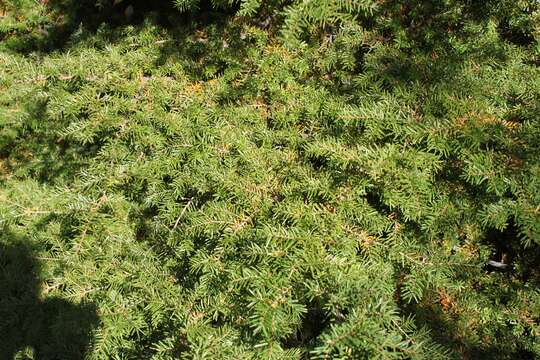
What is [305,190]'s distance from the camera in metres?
1.27

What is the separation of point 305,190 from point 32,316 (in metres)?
1.50

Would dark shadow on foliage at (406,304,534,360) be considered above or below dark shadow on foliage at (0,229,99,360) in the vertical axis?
above

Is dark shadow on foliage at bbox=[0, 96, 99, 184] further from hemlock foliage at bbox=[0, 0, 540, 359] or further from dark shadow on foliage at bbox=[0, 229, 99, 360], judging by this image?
hemlock foliage at bbox=[0, 0, 540, 359]

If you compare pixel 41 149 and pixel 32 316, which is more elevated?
pixel 41 149

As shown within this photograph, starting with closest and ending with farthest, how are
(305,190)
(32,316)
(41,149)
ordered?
1. (305,190)
2. (32,316)
3. (41,149)

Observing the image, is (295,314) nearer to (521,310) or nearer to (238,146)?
(238,146)

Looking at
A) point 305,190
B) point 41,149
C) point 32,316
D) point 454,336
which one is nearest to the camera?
point 305,190

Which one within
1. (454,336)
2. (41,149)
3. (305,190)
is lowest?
(41,149)

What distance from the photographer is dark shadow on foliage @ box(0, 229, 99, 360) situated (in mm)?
1663

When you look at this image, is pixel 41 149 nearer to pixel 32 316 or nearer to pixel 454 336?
pixel 32 316

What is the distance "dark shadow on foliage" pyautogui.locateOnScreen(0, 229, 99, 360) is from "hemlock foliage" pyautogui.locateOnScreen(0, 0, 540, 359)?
15 millimetres

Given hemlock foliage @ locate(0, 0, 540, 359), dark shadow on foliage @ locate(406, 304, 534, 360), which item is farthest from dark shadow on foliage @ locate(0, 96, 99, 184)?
dark shadow on foliage @ locate(406, 304, 534, 360)

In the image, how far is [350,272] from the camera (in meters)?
1.05

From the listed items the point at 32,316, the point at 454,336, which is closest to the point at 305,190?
the point at 454,336
